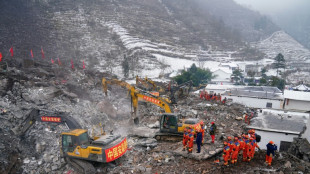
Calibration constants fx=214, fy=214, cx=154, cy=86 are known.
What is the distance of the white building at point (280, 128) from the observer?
1134 cm

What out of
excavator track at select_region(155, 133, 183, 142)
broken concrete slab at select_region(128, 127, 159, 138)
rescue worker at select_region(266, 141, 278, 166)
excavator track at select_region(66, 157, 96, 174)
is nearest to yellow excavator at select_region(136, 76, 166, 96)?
broken concrete slab at select_region(128, 127, 159, 138)

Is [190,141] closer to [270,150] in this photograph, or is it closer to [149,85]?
[270,150]

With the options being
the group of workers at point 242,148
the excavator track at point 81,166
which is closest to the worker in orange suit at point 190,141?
the group of workers at point 242,148

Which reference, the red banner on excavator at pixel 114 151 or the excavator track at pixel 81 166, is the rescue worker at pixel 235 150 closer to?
the red banner on excavator at pixel 114 151

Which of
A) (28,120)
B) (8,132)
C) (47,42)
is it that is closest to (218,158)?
(28,120)

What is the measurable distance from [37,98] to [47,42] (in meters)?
28.0

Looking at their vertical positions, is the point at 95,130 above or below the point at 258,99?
below

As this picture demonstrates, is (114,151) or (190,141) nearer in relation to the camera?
(114,151)

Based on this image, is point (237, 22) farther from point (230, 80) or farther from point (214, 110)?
point (214, 110)

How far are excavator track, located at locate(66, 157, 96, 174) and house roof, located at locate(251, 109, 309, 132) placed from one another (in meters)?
8.92

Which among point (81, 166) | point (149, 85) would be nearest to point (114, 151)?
point (81, 166)

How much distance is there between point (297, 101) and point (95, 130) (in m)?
17.2

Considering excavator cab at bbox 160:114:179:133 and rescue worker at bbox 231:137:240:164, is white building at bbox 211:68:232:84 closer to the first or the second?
excavator cab at bbox 160:114:179:133

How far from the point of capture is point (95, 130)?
12852mm
